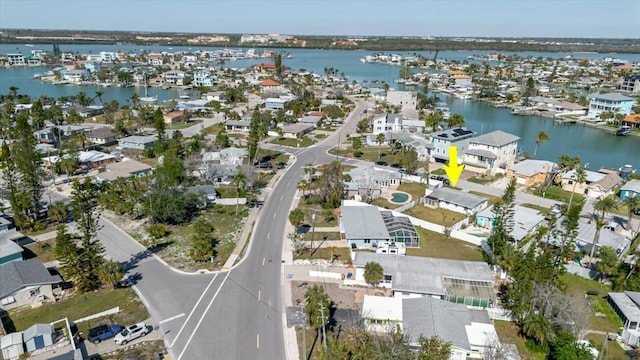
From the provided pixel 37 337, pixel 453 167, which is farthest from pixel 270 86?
pixel 37 337

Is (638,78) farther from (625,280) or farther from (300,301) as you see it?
(300,301)

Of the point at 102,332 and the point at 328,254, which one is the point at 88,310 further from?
the point at 328,254

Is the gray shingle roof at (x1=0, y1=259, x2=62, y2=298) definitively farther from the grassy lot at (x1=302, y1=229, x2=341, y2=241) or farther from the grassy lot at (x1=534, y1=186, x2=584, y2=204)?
the grassy lot at (x1=534, y1=186, x2=584, y2=204)

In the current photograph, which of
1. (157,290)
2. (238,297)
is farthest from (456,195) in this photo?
(157,290)

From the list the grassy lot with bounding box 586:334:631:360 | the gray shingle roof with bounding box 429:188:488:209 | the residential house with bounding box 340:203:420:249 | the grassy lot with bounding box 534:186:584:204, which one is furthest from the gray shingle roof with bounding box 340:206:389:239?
the grassy lot with bounding box 534:186:584:204

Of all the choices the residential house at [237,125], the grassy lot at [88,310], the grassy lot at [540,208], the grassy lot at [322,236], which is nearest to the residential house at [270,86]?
the residential house at [237,125]
